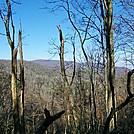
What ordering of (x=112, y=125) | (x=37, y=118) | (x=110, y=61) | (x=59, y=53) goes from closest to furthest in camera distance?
(x=112, y=125), (x=110, y=61), (x=59, y=53), (x=37, y=118)

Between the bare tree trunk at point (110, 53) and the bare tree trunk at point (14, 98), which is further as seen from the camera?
the bare tree trunk at point (14, 98)

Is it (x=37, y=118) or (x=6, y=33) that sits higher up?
(x=6, y=33)

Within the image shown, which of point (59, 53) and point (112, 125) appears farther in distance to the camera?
point (59, 53)

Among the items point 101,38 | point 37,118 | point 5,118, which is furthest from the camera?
point 37,118

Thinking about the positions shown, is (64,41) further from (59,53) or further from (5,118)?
(5,118)

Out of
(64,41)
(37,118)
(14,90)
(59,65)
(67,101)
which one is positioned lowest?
(37,118)

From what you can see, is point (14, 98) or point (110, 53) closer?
point (110, 53)

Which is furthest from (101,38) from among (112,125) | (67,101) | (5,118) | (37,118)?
(37,118)

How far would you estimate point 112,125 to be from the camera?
792 centimetres

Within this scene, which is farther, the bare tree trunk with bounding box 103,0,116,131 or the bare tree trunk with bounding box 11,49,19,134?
the bare tree trunk with bounding box 11,49,19,134

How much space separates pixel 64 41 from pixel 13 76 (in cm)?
422

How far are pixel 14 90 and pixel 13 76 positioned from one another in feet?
2.24

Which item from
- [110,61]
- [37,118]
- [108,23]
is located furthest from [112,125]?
[37,118]

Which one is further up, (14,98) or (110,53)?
(110,53)
